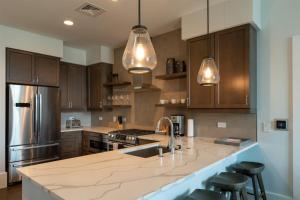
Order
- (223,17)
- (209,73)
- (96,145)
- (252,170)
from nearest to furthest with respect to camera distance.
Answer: (209,73), (252,170), (223,17), (96,145)

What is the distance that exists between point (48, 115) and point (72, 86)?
1.11 m

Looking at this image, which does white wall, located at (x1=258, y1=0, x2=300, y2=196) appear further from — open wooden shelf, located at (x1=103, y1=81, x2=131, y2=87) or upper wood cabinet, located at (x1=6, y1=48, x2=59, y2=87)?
upper wood cabinet, located at (x1=6, y1=48, x2=59, y2=87)

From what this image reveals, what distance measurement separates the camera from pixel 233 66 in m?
2.77

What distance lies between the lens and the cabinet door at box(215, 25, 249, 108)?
2672 mm

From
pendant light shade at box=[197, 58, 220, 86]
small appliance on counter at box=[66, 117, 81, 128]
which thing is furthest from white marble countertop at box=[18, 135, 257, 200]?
small appliance on counter at box=[66, 117, 81, 128]

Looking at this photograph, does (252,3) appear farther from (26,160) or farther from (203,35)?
(26,160)

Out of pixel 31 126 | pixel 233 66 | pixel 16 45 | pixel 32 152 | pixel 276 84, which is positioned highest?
pixel 16 45

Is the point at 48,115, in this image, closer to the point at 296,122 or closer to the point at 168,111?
the point at 168,111

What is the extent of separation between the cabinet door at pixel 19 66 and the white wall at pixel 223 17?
2.92 metres

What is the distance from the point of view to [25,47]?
3916mm

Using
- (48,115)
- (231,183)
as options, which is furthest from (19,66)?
(231,183)

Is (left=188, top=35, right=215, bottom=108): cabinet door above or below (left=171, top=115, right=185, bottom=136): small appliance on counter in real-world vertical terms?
above

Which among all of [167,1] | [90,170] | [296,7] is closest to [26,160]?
[90,170]

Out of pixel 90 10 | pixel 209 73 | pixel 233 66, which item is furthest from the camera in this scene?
pixel 90 10
